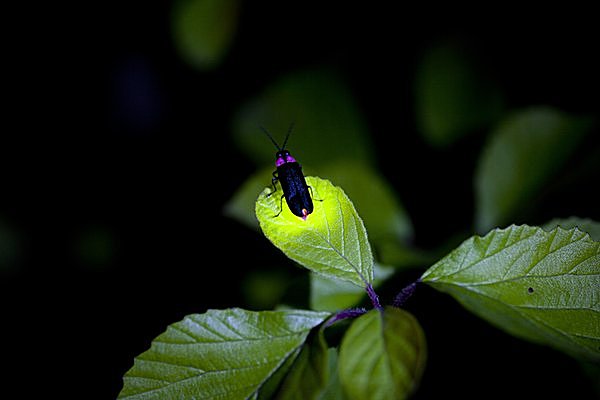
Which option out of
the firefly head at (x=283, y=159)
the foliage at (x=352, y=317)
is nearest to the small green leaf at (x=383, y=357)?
the foliage at (x=352, y=317)

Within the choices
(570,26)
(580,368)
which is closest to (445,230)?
(570,26)

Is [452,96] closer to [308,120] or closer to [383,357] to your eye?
[308,120]

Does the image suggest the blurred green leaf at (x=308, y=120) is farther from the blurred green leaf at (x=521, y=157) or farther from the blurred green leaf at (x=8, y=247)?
the blurred green leaf at (x=8, y=247)

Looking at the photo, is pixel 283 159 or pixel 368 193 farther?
pixel 368 193

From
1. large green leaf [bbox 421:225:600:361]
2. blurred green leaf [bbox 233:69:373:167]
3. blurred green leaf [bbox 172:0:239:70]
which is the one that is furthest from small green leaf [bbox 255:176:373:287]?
blurred green leaf [bbox 233:69:373:167]

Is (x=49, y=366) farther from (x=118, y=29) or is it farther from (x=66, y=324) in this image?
(x=118, y=29)

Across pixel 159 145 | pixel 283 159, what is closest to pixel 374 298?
pixel 283 159
